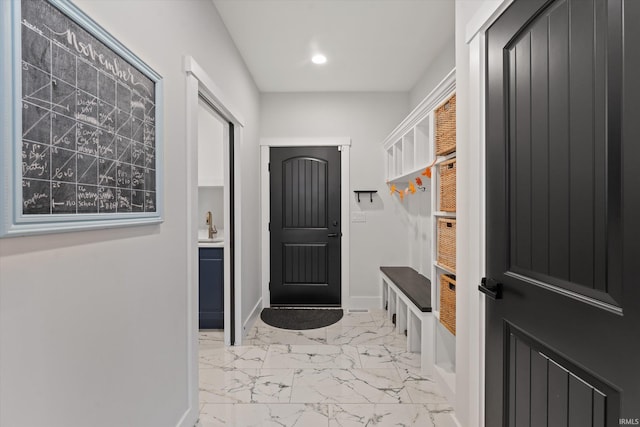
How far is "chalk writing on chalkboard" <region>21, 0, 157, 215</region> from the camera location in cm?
88

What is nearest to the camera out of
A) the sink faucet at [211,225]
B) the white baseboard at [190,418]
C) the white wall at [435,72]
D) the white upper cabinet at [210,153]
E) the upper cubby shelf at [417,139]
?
the white baseboard at [190,418]

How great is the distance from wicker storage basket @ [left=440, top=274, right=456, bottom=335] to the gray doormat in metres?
1.69

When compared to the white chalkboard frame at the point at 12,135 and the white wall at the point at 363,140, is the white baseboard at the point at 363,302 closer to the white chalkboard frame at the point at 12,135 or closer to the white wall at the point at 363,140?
the white wall at the point at 363,140

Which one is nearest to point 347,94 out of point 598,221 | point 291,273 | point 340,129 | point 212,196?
point 340,129

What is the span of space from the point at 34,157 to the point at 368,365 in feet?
8.35

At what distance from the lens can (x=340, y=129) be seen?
4254mm

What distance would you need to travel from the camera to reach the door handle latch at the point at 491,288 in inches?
54.0

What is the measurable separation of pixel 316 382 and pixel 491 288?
1.57 metres

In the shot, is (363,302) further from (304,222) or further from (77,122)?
(77,122)

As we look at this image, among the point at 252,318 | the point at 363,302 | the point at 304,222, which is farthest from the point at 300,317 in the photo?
the point at 304,222

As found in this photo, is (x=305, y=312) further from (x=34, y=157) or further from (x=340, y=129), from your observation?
(x=34, y=157)

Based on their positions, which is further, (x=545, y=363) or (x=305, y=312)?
(x=305, y=312)

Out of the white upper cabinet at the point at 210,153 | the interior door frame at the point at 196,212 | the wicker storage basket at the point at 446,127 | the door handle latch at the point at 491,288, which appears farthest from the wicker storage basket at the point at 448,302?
the white upper cabinet at the point at 210,153

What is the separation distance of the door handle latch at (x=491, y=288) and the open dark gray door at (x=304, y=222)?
2.81m
